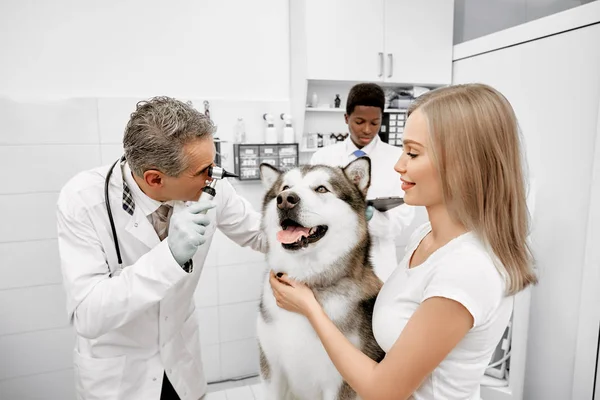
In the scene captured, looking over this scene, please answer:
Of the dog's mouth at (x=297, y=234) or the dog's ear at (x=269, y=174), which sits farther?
the dog's ear at (x=269, y=174)

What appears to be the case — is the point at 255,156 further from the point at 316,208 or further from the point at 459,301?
the point at 459,301

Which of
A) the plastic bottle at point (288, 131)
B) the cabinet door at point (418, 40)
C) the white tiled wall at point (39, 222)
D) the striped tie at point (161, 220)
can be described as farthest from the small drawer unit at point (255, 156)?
the striped tie at point (161, 220)

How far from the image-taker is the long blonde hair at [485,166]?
766 millimetres

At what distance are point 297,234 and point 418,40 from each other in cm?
210

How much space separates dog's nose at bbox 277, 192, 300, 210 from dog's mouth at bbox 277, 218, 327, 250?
0.04 meters

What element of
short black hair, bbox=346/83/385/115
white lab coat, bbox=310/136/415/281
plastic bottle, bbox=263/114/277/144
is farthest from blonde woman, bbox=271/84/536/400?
plastic bottle, bbox=263/114/277/144

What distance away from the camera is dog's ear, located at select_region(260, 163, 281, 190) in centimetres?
121

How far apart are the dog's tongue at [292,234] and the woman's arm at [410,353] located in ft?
0.87

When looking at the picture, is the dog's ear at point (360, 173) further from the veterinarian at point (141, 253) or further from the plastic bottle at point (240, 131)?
the plastic bottle at point (240, 131)

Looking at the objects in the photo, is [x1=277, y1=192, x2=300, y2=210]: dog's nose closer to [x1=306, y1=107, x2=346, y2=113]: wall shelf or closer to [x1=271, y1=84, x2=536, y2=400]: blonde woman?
[x1=271, y1=84, x2=536, y2=400]: blonde woman

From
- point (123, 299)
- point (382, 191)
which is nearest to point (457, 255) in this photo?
point (123, 299)

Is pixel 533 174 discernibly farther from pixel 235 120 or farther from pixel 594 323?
pixel 235 120

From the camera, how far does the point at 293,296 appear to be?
101 cm

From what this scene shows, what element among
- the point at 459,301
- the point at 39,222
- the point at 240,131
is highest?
the point at 240,131
